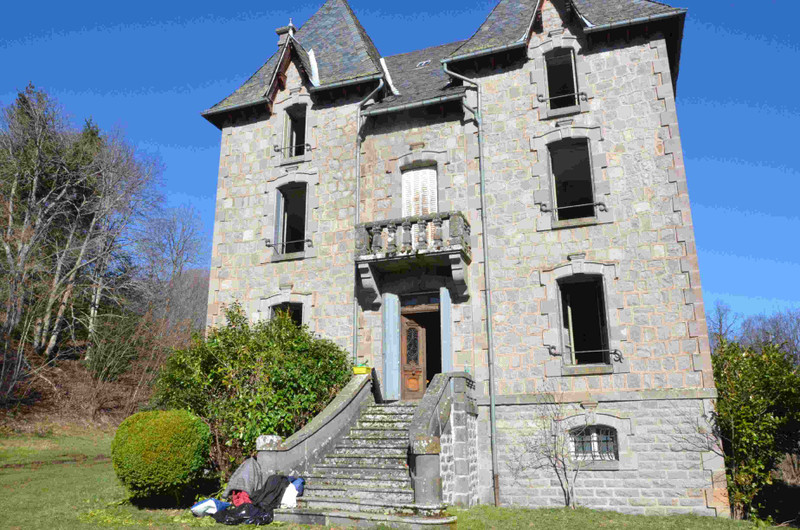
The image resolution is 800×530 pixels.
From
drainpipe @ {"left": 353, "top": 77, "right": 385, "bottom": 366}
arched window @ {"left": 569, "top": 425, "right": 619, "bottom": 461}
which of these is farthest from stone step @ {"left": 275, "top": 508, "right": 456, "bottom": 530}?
drainpipe @ {"left": 353, "top": 77, "right": 385, "bottom": 366}

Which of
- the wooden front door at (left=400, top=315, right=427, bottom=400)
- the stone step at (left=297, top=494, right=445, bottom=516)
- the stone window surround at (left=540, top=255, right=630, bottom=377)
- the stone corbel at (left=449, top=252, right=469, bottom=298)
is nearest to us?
the stone step at (left=297, top=494, right=445, bottom=516)

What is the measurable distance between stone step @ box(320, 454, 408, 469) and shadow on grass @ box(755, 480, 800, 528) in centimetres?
672

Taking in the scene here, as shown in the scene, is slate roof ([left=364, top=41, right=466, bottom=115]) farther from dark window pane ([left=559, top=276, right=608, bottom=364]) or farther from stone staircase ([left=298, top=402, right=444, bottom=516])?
stone staircase ([left=298, top=402, right=444, bottom=516])

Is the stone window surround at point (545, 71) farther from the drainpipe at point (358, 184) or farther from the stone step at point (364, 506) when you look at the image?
the stone step at point (364, 506)

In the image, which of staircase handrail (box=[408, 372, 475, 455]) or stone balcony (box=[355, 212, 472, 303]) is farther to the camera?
stone balcony (box=[355, 212, 472, 303])

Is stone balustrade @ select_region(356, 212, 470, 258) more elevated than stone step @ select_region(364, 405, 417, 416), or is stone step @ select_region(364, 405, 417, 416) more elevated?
stone balustrade @ select_region(356, 212, 470, 258)

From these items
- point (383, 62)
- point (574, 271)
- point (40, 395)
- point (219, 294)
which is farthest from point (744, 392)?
point (40, 395)

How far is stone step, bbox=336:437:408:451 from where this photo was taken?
11.1 metres

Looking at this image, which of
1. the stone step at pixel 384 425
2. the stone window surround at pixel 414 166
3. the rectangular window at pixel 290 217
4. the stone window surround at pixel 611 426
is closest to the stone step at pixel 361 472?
the stone step at pixel 384 425

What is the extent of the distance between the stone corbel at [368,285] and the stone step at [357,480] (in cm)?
489

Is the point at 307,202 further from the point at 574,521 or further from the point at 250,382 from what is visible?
the point at 574,521

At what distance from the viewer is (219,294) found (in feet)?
52.4

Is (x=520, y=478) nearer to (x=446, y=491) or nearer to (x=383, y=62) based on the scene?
(x=446, y=491)

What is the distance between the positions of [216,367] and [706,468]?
395 inches
